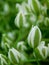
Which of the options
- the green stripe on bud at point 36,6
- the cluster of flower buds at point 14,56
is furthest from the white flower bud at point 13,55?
the green stripe on bud at point 36,6

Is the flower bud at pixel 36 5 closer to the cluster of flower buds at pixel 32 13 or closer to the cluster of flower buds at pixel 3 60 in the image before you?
the cluster of flower buds at pixel 32 13

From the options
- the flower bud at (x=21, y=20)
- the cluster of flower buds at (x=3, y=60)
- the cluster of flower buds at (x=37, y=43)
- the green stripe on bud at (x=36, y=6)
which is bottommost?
the cluster of flower buds at (x=3, y=60)

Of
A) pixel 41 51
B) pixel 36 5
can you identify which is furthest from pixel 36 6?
pixel 41 51

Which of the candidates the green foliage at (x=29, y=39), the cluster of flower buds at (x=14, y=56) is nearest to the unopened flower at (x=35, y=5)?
the green foliage at (x=29, y=39)

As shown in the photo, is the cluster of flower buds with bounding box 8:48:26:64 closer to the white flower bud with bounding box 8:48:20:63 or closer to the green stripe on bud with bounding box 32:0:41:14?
the white flower bud with bounding box 8:48:20:63

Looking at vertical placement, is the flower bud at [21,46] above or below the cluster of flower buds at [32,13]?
below

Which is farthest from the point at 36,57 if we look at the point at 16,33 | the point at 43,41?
the point at 16,33

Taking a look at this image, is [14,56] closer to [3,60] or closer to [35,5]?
[3,60]

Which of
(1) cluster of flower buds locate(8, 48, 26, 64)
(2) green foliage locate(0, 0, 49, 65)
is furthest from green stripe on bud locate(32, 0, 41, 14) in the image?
(1) cluster of flower buds locate(8, 48, 26, 64)
